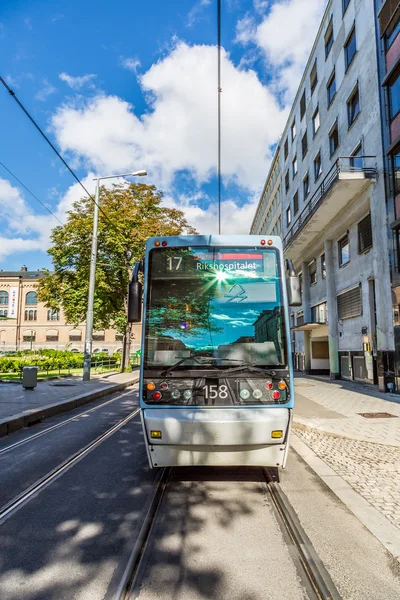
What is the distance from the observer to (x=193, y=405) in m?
4.62

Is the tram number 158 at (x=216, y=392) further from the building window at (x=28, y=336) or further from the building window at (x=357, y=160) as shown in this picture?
the building window at (x=28, y=336)

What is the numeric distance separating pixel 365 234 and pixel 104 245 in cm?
1634

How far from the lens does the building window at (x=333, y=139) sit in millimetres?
20270

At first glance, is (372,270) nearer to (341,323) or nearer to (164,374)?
(341,323)

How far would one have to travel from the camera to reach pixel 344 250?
19594 mm

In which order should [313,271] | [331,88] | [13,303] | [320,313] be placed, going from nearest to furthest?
1. [331,88]
2. [320,313]
3. [313,271]
4. [13,303]

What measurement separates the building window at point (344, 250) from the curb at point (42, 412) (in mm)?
12451

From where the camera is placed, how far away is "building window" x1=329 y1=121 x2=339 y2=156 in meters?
20.3

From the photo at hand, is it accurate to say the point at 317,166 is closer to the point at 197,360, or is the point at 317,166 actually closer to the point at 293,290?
the point at 293,290

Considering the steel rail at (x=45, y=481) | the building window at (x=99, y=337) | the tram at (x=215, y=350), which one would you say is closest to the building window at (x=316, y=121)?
the tram at (x=215, y=350)

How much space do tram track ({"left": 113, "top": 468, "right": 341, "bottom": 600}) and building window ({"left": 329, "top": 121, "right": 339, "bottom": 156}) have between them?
1950 centimetres

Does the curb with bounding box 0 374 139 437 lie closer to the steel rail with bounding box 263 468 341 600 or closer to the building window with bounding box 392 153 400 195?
the steel rail with bounding box 263 468 341 600

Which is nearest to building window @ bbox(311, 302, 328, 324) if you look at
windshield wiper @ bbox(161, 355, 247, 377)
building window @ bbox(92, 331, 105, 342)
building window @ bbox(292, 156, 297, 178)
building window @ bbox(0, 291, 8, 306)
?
building window @ bbox(292, 156, 297, 178)

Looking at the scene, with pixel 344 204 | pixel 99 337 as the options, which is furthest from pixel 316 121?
pixel 99 337
